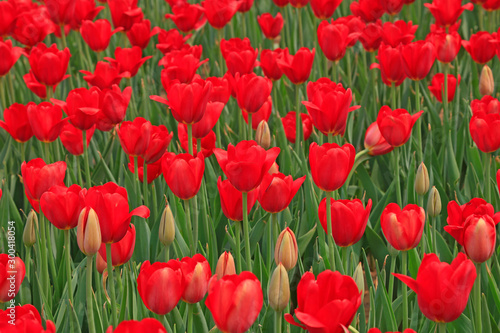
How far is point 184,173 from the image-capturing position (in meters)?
1.71

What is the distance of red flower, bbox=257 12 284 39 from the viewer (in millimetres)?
3482

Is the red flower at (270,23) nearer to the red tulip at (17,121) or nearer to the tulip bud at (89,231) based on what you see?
the red tulip at (17,121)

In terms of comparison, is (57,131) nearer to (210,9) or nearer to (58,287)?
(58,287)

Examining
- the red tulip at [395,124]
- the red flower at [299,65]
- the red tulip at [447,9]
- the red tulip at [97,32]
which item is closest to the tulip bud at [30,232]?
the red tulip at [395,124]

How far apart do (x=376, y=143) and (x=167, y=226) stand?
0.79 metres

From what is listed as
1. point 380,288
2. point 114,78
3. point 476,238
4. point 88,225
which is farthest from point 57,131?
point 476,238

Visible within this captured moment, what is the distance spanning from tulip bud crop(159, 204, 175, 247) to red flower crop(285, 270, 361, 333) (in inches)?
21.8

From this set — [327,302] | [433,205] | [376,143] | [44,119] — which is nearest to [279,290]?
[327,302]

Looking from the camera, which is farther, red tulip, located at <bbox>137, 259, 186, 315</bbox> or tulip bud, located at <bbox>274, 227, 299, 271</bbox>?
tulip bud, located at <bbox>274, 227, 299, 271</bbox>

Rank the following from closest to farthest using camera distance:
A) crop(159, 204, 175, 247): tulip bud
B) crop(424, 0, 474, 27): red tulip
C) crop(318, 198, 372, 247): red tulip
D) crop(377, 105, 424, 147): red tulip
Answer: crop(318, 198, 372, 247): red tulip < crop(159, 204, 175, 247): tulip bud < crop(377, 105, 424, 147): red tulip < crop(424, 0, 474, 27): red tulip

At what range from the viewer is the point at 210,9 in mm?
3395

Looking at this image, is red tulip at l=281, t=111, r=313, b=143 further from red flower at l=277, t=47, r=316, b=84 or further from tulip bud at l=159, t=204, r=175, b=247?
tulip bud at l=159, t=204, r=175, b=247

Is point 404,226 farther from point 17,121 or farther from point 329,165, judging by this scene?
point 17,121

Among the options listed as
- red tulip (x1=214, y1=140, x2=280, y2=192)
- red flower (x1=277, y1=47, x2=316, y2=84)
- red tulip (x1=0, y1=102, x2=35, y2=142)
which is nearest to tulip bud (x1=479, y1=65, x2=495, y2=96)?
red flower (x1=277, y1=47, x2=316, y2=84)
